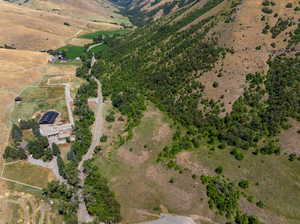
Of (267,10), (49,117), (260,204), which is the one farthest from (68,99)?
(267,10)

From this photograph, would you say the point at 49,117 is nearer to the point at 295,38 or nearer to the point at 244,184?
the point at 244,184

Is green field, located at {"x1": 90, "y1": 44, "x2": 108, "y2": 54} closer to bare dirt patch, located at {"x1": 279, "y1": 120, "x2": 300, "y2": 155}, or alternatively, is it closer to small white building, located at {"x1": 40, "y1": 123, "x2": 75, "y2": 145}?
small white building, located at {"x1": 40, "y1": 123, "x2": 75, "y2": 145}

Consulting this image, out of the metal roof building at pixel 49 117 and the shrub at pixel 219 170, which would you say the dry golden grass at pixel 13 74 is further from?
the shrub at pixel 219 170

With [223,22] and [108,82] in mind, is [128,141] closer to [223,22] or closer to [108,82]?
[108,82]

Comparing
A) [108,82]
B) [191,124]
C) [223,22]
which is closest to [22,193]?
[191,124]

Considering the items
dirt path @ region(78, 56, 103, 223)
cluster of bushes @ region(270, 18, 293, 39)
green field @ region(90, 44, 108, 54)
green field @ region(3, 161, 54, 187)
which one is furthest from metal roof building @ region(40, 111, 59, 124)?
cluster of bushes @ region(270, 18, 293, 39)

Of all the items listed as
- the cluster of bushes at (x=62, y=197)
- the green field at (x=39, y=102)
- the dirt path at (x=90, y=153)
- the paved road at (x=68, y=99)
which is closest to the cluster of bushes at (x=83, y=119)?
the dirt path at (x=90, y=153)
